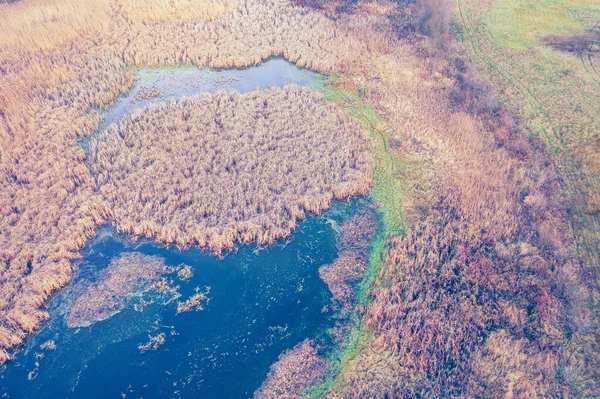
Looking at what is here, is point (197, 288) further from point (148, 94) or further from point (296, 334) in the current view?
point (148, 94)

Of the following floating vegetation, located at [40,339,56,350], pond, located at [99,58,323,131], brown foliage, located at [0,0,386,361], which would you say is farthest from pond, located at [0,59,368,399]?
pond, located at [99,58,323,131]

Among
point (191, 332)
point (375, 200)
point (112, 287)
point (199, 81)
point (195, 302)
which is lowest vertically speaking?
point (191, 332)

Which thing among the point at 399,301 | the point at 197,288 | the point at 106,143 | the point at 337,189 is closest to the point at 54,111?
the point at 106,143

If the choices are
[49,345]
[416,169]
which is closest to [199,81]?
[416,169]

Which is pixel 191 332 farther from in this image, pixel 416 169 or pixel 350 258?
pixel 416 169

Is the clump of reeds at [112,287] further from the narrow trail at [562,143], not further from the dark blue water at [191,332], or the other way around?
the narrow trail at [562,143]

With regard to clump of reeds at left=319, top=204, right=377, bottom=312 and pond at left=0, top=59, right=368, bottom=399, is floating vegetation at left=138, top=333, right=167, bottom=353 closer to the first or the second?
pond at left=0, top=59, right=368, bottom=399
